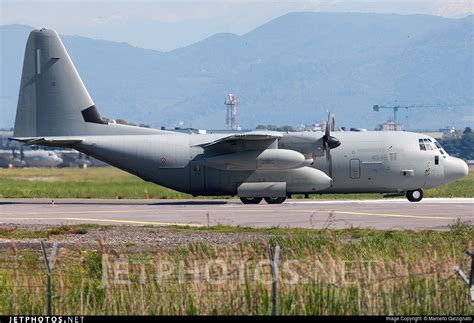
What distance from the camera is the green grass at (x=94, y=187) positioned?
58688 millimetres

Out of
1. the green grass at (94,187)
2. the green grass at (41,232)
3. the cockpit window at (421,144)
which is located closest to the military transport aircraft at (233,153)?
the cockpit window at (421,144)

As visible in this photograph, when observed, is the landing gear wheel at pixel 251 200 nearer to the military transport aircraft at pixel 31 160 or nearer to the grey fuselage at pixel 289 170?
the grey fuselage at pixel 289 170

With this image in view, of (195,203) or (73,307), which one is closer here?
(73,307)

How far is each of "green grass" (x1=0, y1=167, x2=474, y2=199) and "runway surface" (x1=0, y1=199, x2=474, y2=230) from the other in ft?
21.7

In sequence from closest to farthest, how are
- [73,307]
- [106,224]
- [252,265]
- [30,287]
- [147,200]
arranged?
[73,307]
[30,287]
[252,265]
[106,224]
[147,200]

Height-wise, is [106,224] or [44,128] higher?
[44,128]

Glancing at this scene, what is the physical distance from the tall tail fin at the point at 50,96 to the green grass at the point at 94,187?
822 cm

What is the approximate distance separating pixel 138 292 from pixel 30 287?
2.53m

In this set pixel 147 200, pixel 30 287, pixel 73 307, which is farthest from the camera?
pixel 147 200

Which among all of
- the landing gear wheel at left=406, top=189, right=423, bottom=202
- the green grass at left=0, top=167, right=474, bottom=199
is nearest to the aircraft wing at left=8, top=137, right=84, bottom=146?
the green grass at left=0, top=167, right=474, bottom=199

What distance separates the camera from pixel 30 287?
19578 mm

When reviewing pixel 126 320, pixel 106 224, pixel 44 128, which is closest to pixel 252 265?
pixel 126 320

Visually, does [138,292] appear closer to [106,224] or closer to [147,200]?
[106,224]

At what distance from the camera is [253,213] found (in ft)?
139
